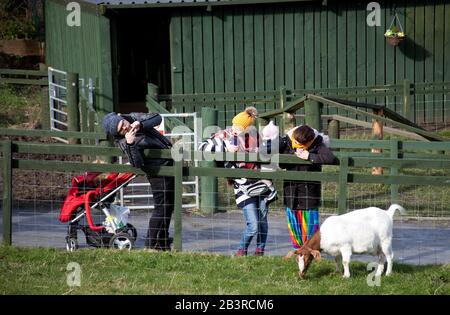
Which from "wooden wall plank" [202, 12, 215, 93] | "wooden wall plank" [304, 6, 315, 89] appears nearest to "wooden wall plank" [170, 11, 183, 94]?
"wooden wall plank" [202, 12, 215, 93]

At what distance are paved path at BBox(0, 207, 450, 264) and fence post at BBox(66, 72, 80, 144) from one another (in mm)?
3160

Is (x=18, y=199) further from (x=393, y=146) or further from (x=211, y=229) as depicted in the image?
(x=393, y=146)

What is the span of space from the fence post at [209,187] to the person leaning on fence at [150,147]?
2980mm

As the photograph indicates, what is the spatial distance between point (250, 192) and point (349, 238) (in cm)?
177

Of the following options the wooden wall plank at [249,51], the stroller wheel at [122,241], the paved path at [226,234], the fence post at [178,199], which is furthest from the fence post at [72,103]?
the fence post at [178,199]

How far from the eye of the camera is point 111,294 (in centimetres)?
854

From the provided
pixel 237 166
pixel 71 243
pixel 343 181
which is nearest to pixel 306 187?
pixel 343 181

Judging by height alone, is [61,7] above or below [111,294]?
above

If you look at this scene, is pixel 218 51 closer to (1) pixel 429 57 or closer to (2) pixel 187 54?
(2) pixel 187 54

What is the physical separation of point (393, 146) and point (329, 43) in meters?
8.16

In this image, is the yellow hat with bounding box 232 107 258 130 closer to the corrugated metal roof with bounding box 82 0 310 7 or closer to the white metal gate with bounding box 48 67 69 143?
the white metal gate with bounding box 48 67 69 143

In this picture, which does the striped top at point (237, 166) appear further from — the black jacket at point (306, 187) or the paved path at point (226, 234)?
the paved path at point (226, 234)
